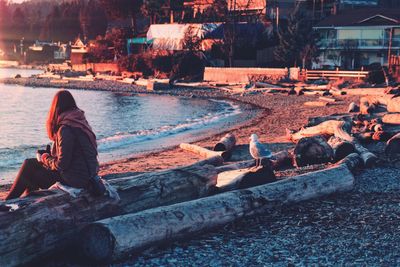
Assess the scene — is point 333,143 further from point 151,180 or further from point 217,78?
point 217,78

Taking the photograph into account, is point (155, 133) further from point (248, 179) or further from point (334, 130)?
point (248, 179)

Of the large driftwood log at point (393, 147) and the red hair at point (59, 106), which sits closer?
the red hair at point (59, 106)

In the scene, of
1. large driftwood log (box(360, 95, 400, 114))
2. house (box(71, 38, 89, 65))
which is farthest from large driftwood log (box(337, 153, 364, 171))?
house (box(71, 38, 89, 65))

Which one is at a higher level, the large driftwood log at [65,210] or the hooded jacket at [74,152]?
the hooded jacket at [74,152]

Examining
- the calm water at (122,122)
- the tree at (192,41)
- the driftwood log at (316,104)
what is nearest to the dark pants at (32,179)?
the calm water at (122,122)

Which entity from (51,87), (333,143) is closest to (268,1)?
(51,87)

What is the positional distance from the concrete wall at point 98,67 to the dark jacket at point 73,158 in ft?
210

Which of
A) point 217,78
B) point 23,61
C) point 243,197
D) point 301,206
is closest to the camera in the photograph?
point 243,197

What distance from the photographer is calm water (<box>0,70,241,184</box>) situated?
1988 centimetres

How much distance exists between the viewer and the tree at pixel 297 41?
4856cm

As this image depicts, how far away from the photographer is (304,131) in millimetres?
16312

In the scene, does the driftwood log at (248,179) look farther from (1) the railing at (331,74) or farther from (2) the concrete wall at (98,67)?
(2) the concrete wall at (98,67)

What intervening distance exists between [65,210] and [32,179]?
109 centimetres

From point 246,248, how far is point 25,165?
10.2 feet
